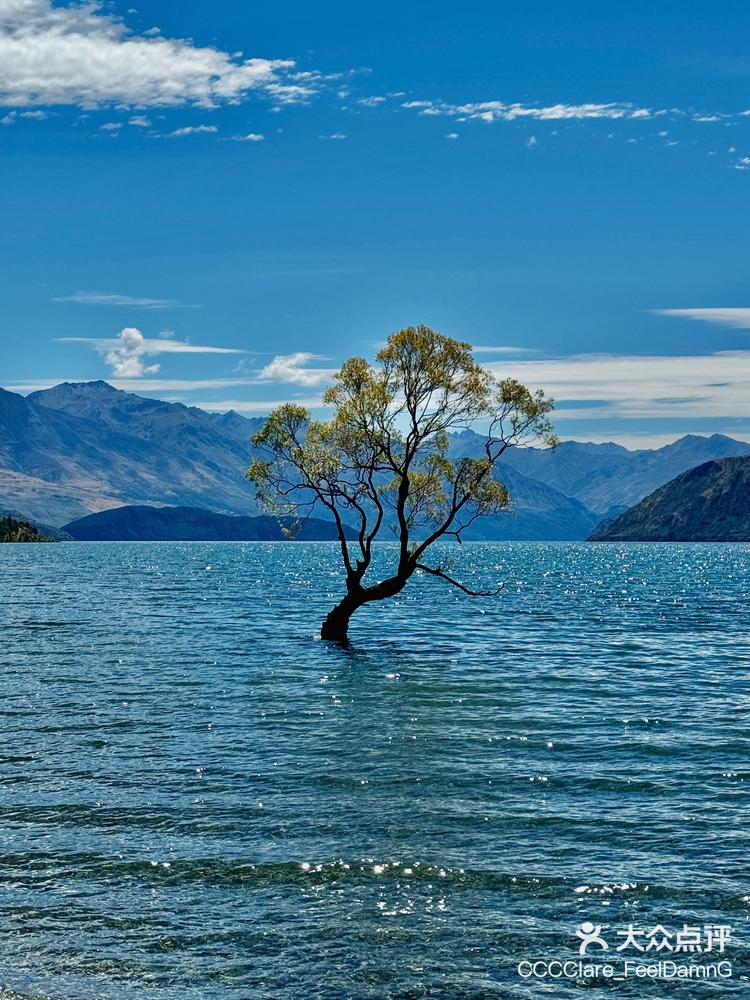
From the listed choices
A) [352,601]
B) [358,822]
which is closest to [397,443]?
[352,601]

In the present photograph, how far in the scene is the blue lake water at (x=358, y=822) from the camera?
17.4 m

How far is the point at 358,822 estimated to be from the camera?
25.1m

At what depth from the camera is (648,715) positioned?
40375 mm

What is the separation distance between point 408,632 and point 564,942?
64.2 metres

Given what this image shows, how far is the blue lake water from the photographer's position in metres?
17.4

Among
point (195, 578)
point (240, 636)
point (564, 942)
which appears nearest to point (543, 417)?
point (240, 636)
